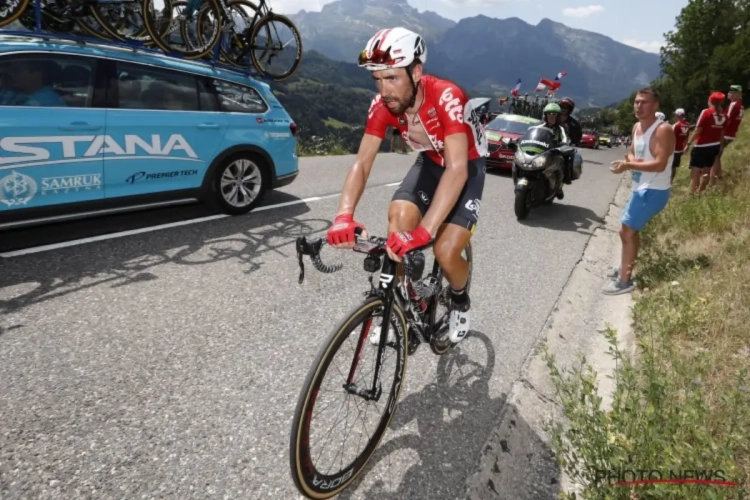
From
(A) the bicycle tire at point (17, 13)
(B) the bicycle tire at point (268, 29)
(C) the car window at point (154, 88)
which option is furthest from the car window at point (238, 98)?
(A) the bicycle tire at point (17, 13)

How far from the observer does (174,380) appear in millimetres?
2959

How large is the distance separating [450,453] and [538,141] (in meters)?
7.17

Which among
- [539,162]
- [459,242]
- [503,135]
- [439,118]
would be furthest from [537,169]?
[503,135]

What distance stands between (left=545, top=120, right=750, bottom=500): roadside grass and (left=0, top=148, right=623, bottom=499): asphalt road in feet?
1.65

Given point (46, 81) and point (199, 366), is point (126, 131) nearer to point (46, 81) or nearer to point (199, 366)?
point (46, 81)

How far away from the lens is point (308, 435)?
2057 mm

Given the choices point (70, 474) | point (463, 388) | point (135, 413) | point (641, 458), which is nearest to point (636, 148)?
point (463, 388)

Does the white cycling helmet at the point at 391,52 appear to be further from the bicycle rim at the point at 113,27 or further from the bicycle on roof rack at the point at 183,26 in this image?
the bicycle rim at the point at 113,27

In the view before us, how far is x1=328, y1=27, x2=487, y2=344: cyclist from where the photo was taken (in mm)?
2410

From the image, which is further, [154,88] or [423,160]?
[154,88]

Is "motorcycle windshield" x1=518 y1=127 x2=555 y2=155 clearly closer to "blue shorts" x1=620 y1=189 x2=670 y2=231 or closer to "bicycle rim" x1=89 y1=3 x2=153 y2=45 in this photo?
"blue shorts" x1=620 y1=189 x2=670 y2=231

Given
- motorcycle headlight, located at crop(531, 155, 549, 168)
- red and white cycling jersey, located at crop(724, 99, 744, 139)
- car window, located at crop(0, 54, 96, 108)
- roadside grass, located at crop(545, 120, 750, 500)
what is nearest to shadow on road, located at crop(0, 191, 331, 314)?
car window, located at crop(0, 54, 96, 108)

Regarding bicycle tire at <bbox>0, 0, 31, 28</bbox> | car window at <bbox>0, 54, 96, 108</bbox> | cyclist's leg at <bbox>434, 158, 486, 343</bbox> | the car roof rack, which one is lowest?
cyclist's leg at <bbox>434, 158, 486, 343</bbox>

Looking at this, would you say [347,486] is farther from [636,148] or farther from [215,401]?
[636,148]
